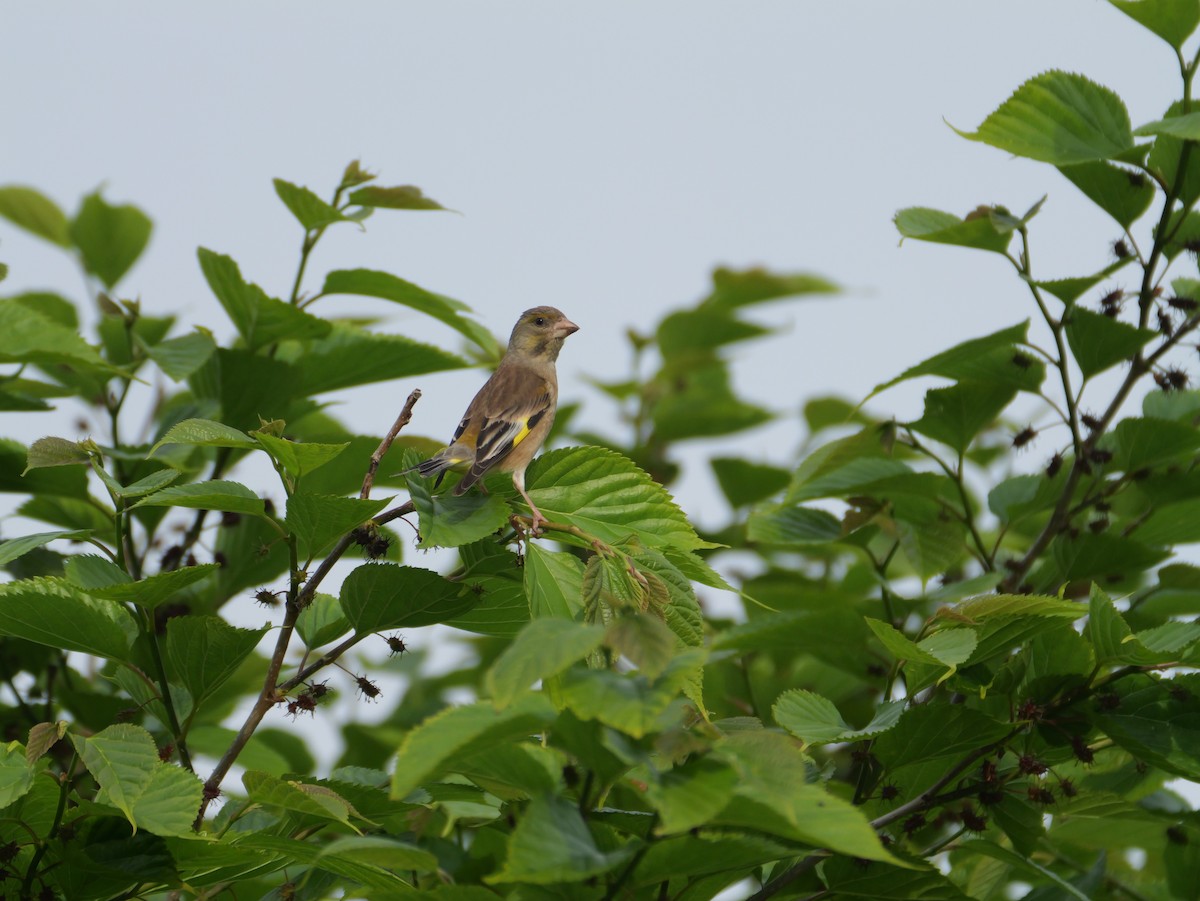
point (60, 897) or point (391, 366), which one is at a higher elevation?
point (391, 366)

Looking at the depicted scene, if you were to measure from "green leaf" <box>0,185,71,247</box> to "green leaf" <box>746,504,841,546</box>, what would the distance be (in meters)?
3.58

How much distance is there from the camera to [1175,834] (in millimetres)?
3742

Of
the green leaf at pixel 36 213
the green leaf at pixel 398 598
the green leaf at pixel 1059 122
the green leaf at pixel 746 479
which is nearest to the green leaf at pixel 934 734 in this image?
the green leaf at pixel 398 598

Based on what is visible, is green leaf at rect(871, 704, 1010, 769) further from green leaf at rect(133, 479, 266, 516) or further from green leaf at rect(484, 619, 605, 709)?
green leaf at rect(133, 479, 266, 516)

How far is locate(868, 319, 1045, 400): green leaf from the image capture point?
3.91 meters

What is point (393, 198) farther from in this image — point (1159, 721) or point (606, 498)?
point (1159, 721)

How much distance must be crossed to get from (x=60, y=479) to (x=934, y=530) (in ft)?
10.0

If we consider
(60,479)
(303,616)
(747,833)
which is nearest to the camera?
(747,833)

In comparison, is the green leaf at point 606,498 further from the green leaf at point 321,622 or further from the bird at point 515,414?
the green leaf at point 321,622

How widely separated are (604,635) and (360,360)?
2.62m

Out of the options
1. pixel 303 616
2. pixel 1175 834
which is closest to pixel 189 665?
pixel 303 616

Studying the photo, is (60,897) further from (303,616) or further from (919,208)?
(919,208)

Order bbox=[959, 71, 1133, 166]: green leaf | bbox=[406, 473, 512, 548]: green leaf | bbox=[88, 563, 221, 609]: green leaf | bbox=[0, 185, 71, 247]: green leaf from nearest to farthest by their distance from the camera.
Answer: bbox=[406, 473, 512, 548]: green leaf, bbox=[88, 563, 221, 609]: green leaf, bbox=[959, 71, 1133, 166]: green leaf, bbox=[0, 185, 71, 247]: green leaf

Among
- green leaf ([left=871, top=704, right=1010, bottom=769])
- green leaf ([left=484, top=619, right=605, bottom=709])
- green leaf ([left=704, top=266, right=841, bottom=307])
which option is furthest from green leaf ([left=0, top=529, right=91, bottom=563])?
green leaf ([left=704, top=266, right=841, bottom=307])
